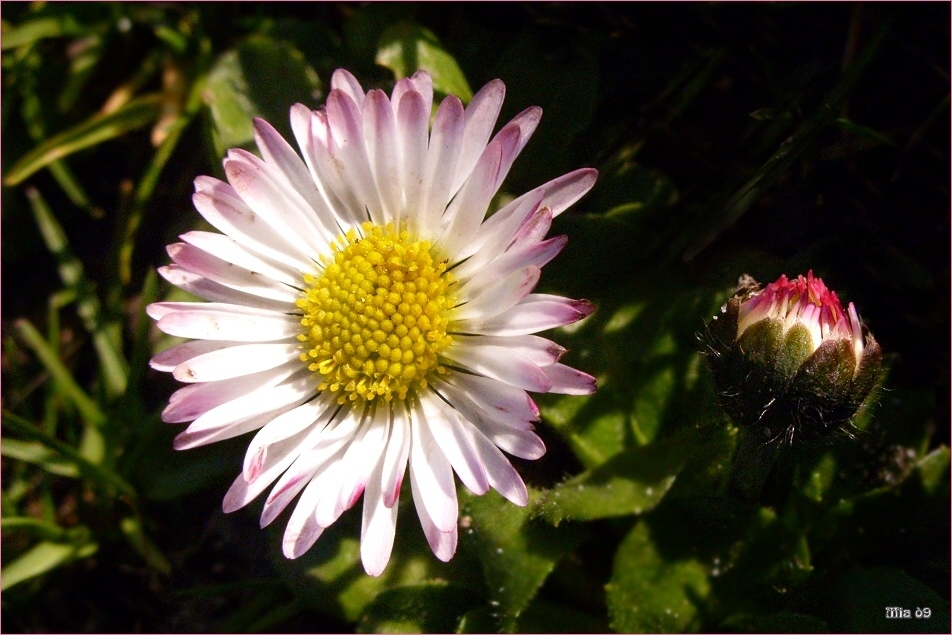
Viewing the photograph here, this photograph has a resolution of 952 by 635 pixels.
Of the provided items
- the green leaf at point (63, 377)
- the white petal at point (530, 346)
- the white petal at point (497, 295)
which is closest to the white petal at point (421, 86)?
the white petal at point (497, 295)

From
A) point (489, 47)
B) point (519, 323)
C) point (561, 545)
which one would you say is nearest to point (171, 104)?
point (489, 47)

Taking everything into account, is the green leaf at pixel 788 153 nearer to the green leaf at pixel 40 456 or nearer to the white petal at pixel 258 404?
the white petal at pixel 258 404

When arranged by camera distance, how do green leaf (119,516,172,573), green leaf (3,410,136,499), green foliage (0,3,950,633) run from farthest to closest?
green leaf (119,516,172,573) < green leaf (3,410,136,499) < green foliage (0,3,950,633)

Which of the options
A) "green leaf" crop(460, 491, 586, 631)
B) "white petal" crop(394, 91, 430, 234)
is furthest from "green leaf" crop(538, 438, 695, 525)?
"white petal" crop(394, 91, 430, 234)

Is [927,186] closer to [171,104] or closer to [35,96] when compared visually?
[171,104]

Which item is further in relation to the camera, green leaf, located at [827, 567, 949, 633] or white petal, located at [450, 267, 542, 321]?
green leaf, located at [827, 567, 949, 633]

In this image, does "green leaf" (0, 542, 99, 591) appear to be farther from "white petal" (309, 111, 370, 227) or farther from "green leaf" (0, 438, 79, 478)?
"white petal" (309, 111, 370, 227)
